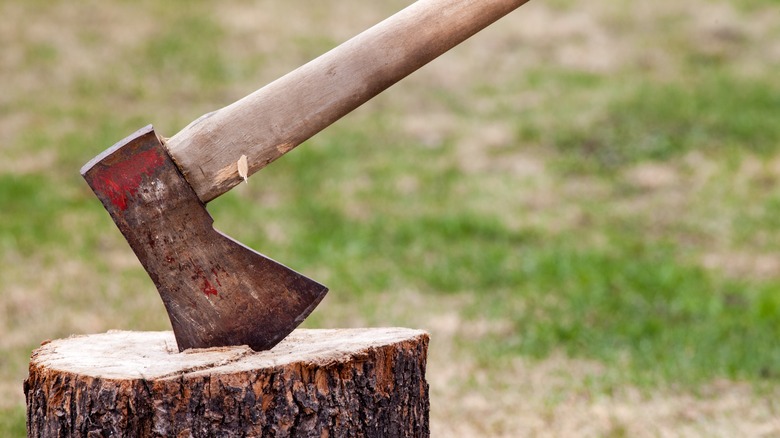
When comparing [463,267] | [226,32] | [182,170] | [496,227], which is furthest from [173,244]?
[226,32]

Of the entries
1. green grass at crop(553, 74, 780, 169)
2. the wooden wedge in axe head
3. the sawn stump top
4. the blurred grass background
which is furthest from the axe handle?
green grass at crop(553, 74, 780, 169)

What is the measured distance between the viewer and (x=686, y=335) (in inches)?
213

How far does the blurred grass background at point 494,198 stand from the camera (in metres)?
5.05

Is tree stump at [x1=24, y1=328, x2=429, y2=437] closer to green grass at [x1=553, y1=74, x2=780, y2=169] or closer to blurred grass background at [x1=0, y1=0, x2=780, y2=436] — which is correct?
blurred grass background at [x1=0, y1=0, x2=780, y2=436]

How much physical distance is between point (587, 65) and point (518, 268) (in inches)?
206

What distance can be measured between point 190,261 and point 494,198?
18.5 feet

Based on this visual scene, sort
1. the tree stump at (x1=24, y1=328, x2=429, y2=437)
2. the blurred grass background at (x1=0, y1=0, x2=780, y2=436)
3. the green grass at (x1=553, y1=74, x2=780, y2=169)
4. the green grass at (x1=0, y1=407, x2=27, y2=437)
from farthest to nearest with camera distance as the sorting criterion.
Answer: the green grass at (x1=553, y1=74, x2=780, y2=169) < the blurred grass background at (x1=0, y1=0, x2=780, y2=436) < the green grass at (x1=0, y1=407, x2=27, y2=437) < the tree stump at (x1=24, y1=328, x2=429, y2=437)

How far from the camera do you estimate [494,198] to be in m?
8.01

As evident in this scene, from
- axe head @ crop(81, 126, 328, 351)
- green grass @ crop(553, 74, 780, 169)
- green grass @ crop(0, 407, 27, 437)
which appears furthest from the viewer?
green grass @ crop(553, 74, 780, 169)

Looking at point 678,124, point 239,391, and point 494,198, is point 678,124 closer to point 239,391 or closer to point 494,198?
point 494,198

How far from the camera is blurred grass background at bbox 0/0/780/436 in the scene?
16.6 ft

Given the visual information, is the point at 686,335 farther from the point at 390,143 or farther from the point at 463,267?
the point at 390,143

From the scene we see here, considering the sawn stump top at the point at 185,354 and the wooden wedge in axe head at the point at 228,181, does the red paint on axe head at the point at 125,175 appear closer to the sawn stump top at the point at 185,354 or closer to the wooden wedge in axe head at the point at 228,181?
the wooden wedge in axe head at the point at 228,181

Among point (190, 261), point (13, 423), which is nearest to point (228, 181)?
point (190, 261)
